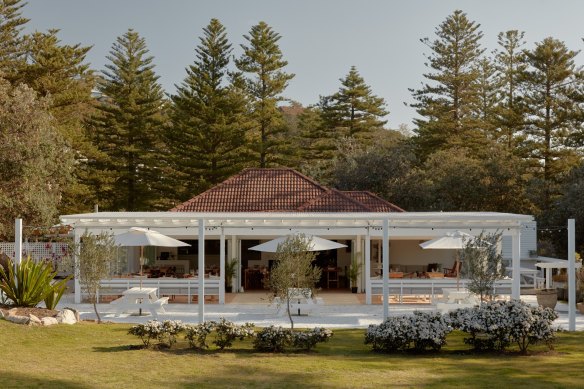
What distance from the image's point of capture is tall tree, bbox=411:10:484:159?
40.9m

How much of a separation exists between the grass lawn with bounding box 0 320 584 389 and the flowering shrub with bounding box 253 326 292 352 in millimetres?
168

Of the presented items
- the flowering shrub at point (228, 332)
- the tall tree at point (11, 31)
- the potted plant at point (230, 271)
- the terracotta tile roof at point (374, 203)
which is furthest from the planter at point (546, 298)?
the tall tree at point (11, 31)

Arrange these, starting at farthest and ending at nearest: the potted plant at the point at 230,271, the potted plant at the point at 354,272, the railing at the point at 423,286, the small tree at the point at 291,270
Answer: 1. the potted plant at the point at 354,272
2. the potted plant at the point at 230,271
3. the railing at the point at 423,286
4. the small tree at the point at 291,270

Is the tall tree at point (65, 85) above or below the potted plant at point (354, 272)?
above

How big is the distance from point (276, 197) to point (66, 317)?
13.5 m

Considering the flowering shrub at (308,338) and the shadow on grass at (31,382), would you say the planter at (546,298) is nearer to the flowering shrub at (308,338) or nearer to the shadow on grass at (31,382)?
the flowering shrub at (308,338)

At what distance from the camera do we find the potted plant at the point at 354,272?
65.6 feet

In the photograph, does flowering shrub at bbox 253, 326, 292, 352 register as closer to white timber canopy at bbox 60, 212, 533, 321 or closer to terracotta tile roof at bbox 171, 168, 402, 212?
white timber canopy at bbox 60, 212, 533, 321

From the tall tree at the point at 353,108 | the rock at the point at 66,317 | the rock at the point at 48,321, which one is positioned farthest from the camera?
the tall tree at the point at 353,108

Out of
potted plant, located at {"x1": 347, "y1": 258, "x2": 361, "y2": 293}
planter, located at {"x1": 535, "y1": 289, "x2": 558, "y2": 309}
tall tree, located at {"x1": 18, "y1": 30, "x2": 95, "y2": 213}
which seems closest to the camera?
planter, located at {"x1": 535, "y1": 289, "x2": 558, "y2": 309}

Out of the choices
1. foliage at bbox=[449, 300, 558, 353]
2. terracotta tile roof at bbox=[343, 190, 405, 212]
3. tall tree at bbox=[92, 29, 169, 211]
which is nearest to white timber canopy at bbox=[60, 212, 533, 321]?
foliage at bbox=[449, 300, 558, 353]

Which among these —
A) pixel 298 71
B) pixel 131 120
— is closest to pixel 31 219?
pixel 131 120

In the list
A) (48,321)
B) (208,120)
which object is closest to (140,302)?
(48,321)

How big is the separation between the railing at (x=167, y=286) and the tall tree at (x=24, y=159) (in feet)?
22.8
